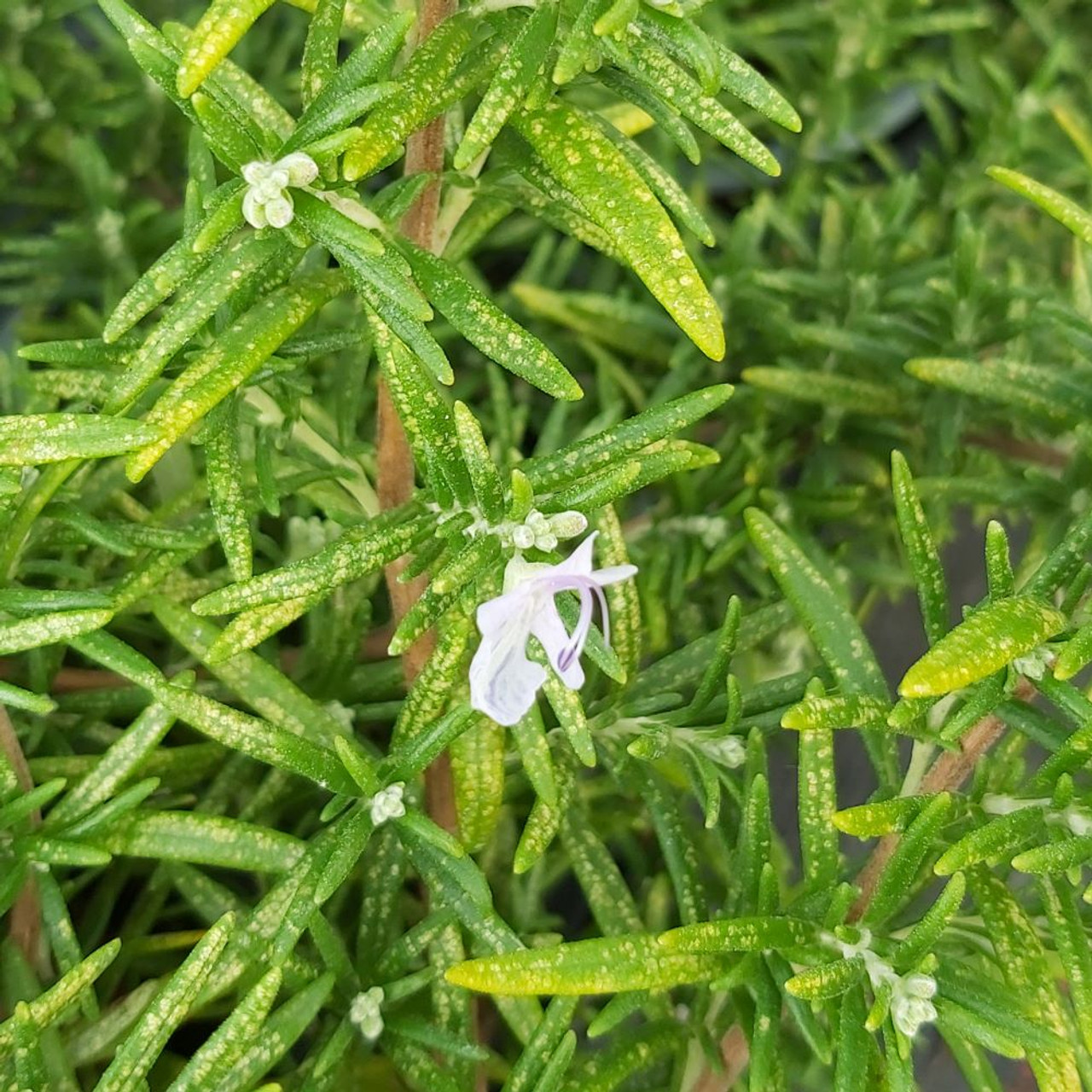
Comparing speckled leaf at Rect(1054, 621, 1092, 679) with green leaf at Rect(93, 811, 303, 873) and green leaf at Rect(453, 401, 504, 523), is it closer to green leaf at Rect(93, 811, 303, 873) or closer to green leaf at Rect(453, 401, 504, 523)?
green leaf at Rect(453, 401, 504, 523)

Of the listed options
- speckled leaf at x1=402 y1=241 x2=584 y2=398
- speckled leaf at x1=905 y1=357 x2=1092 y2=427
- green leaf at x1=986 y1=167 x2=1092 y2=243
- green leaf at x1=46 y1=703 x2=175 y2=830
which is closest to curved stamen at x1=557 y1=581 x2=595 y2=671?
speckled leaf at x1=402 y1=241 x2=584 y2=398

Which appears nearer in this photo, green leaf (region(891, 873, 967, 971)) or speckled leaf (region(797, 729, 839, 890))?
green leaf (region(891, 873, 967, 971))

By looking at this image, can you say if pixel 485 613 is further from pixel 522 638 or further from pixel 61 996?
pixel 61 996

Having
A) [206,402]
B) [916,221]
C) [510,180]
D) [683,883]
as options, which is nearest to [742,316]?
[916,221]

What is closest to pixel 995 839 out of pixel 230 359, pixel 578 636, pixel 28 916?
pixel 578 636

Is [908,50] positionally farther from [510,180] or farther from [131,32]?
[131,32]

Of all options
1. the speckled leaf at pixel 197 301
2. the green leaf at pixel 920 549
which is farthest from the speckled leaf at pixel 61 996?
the green leaf at pixel 920 549
